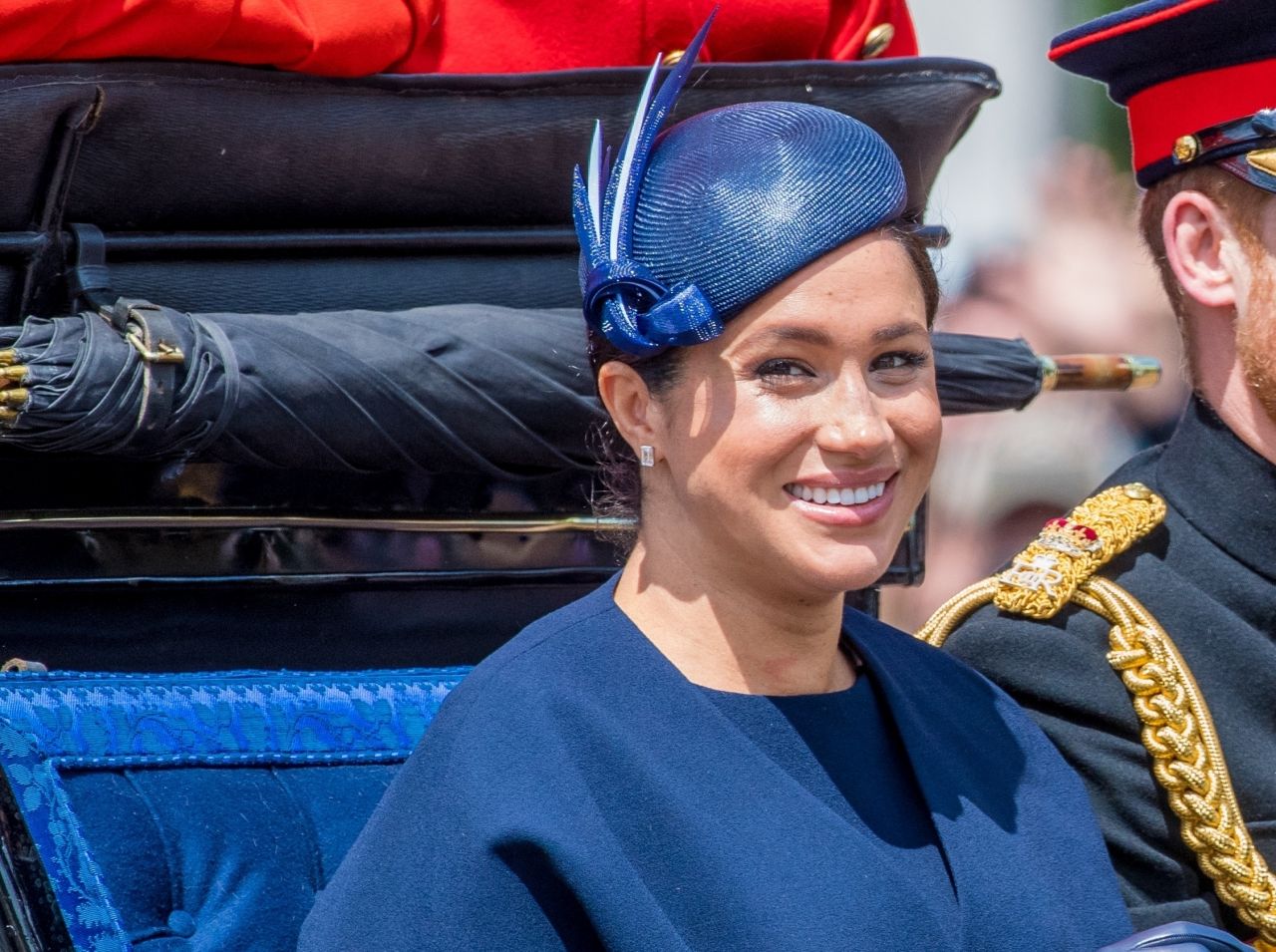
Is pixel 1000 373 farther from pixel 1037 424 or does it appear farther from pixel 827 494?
pixel 1037 424

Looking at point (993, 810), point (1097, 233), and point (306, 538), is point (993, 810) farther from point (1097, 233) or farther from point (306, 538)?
point (1097, 233)

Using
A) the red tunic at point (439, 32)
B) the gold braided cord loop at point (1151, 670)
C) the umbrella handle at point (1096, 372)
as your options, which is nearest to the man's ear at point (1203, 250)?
the gold braided cord loop at point (1151, 670)

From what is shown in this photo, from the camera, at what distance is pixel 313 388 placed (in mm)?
2061

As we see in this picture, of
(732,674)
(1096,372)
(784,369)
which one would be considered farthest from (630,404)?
(1096,372)

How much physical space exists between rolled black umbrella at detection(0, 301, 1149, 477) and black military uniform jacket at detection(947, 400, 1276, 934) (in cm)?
56

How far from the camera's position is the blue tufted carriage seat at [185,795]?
1.83m

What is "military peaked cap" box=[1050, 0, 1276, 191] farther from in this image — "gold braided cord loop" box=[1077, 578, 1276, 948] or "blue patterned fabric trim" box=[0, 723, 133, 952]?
"blue patterned fabric trim" box=[0, 723, 133, 952]

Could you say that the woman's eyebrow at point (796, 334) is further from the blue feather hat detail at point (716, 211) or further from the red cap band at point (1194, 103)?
the red cap band at point (1194, 103)

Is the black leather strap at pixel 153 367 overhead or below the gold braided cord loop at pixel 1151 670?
overhead

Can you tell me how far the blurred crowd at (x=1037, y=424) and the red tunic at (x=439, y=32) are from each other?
1993mm

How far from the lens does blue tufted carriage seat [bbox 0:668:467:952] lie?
1834 millimetres

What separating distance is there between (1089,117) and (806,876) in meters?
4.10

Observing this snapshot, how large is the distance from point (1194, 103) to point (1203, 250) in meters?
0.17

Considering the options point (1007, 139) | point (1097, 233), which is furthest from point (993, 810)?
point (1007, 139)
